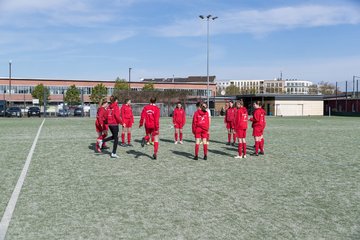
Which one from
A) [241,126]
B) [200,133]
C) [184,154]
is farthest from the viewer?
[184,154]

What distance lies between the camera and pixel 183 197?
7.25 metres

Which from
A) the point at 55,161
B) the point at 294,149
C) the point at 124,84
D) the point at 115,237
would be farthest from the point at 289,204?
the point at 124,84

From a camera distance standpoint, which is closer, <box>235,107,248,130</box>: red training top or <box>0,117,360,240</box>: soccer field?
<box>0,117,360,240</box>: soccer field

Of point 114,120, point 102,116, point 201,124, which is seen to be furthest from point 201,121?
point 102,116

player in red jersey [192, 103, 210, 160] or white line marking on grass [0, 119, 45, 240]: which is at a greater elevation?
player in red jersey [192, 103, 210, 160]

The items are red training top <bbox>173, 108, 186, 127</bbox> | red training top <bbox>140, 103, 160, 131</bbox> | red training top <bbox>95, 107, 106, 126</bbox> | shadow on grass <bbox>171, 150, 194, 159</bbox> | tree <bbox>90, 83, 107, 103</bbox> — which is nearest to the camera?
red training top <bbox>140, 103, 160, 131</bbox>

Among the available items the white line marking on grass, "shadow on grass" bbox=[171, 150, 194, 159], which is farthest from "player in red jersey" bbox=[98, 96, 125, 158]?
the white line marking on grass

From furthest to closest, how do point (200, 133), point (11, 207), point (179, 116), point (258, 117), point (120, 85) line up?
point (120, 85) → point (179, 116) → point (258, 117) → point (200, 133) → point (11, 207)

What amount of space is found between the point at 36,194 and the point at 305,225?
465 cm

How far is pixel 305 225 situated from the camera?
5590 millimetres

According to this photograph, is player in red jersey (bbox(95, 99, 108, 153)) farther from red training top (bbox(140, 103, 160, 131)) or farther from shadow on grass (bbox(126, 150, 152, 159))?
red training top (bbox(140, 103, 160, 131))

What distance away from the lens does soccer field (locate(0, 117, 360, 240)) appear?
17.7 feet

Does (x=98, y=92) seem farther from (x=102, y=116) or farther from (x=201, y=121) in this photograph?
(x=201, y=121)

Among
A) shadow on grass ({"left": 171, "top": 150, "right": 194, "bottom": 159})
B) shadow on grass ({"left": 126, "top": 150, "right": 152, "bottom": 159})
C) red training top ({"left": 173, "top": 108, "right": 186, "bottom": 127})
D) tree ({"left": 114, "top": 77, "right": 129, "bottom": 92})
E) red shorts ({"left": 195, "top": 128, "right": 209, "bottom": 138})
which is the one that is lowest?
shadow on grass ({"left": 126, "top": 150, "right": 152, "bottom": 159})
